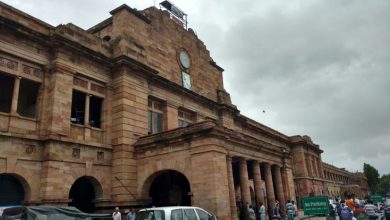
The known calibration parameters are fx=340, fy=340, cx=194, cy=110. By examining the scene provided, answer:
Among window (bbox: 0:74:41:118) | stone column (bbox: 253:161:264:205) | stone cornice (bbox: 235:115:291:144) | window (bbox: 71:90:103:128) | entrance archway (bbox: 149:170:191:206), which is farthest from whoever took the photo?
stone cornice (bbox: 235:115:291:144)

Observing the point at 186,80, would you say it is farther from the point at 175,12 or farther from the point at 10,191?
the point at 10,191

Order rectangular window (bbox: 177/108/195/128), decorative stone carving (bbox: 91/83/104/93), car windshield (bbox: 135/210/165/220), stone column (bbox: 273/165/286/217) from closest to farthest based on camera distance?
car windshield (bbox: 135/210/165/220), decorative stone carving (bbox: 91/83/104/93), stone column (bbox: 273/165/286/217), rectangular window (bbox: 177/108/195/128)

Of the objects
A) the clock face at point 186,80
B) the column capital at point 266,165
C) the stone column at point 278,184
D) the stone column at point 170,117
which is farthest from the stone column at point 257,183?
the clock face at point 186,80

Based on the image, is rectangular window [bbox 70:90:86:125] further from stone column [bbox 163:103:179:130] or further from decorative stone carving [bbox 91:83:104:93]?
stone column [bbox 163:103:179:130]

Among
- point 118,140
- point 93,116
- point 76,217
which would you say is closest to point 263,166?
point 118,140

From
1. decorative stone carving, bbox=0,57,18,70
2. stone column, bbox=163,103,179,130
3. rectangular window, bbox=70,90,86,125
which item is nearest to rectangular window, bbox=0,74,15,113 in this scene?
decorative stone carving, bbox=0,57,18,70

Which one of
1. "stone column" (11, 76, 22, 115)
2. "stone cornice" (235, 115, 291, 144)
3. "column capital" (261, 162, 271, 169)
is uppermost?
"stone cornice" (235, 115, 291, 144)

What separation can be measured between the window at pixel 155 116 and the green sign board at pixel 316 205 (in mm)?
11537

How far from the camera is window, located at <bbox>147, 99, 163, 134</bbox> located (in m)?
24.1

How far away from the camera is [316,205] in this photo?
1661cm

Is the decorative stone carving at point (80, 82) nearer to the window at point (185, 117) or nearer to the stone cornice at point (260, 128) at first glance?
the window at point (185, 117)

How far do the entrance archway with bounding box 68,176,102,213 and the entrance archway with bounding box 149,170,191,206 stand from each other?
4151mm

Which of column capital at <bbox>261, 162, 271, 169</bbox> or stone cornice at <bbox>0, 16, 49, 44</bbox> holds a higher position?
stone cornice at <bbox>0, 16, 49, 44</bbox>

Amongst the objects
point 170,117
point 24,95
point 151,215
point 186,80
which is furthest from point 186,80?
point 151,215
